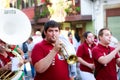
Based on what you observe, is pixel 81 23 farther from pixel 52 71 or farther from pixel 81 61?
pixel 52 71

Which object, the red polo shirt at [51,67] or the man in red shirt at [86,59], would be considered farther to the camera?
the man in red shirt at [86,59]

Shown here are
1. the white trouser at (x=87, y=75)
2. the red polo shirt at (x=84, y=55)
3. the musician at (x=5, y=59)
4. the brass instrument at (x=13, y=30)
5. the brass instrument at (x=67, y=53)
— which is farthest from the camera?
the red polo shirt at (x=84, y=55)

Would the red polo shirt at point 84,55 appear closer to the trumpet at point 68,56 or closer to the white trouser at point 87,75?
the white trouser at point 87,75

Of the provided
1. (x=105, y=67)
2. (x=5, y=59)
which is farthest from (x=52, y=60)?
(x=105, y=67)

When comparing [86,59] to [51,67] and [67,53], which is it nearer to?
[51,67]

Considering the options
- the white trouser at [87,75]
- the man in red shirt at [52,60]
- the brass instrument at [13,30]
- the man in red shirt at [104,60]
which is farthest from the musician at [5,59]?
the white trouser at [87,75]

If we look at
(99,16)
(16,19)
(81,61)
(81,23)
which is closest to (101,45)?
(16,19)

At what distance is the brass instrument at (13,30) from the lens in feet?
19.8

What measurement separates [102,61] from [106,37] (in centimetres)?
45

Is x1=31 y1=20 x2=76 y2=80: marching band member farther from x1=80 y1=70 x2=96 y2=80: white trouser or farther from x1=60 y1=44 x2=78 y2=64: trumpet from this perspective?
x1=80 y1=70 x2=96 y2=80: white trouser

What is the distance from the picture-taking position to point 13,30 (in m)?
6.38

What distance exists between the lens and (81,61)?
8.56 m

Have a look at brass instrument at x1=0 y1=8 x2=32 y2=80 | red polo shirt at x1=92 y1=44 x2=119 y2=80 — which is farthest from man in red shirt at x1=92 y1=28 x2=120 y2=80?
brass instrument at x1=0 y1=8 x2=32 y2=80

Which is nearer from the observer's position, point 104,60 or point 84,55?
point 104,60
